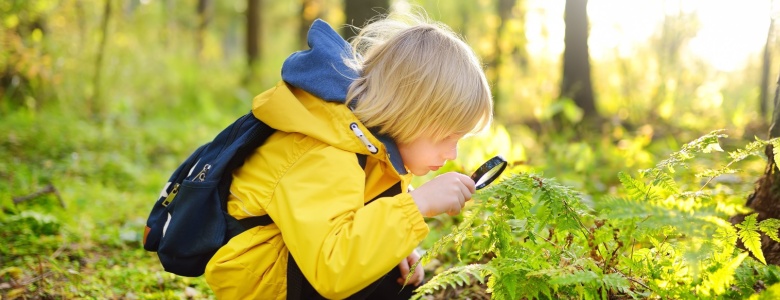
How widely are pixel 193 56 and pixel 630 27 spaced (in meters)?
7.83

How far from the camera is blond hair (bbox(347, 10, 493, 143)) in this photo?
213 centimetres

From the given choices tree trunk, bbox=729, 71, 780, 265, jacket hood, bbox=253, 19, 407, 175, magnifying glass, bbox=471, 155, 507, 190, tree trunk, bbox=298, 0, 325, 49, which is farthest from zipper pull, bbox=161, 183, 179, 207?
tree trunk, bbox=298, 0, 325, 49

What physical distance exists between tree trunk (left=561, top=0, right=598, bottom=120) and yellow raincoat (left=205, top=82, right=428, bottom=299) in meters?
6.35

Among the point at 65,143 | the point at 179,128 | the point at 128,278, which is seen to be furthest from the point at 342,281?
the point at 179,128

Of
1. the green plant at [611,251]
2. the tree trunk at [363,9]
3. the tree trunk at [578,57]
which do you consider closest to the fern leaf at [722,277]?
the green plant at [611,251]

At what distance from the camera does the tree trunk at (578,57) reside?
8.08m

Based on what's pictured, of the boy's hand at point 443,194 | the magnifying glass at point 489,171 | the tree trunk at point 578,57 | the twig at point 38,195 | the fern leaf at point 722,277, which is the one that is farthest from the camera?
the tree trunk at point 578,57

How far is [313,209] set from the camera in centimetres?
189

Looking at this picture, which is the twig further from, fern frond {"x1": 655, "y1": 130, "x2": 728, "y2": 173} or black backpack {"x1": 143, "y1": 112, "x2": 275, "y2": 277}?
fern frond {"x1": 655, "y1": 130, "x2": 728, "y2": 173}

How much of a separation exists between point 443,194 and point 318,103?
20.4 inches

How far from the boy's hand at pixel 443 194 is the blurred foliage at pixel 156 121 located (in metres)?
0.28

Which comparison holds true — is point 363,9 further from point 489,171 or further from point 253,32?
point 253,32

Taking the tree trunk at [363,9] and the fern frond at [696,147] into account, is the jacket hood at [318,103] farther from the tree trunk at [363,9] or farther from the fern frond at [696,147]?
the tree trunk at [363,9]

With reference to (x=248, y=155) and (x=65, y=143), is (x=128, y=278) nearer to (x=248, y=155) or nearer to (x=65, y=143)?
(x=248, y=155)
